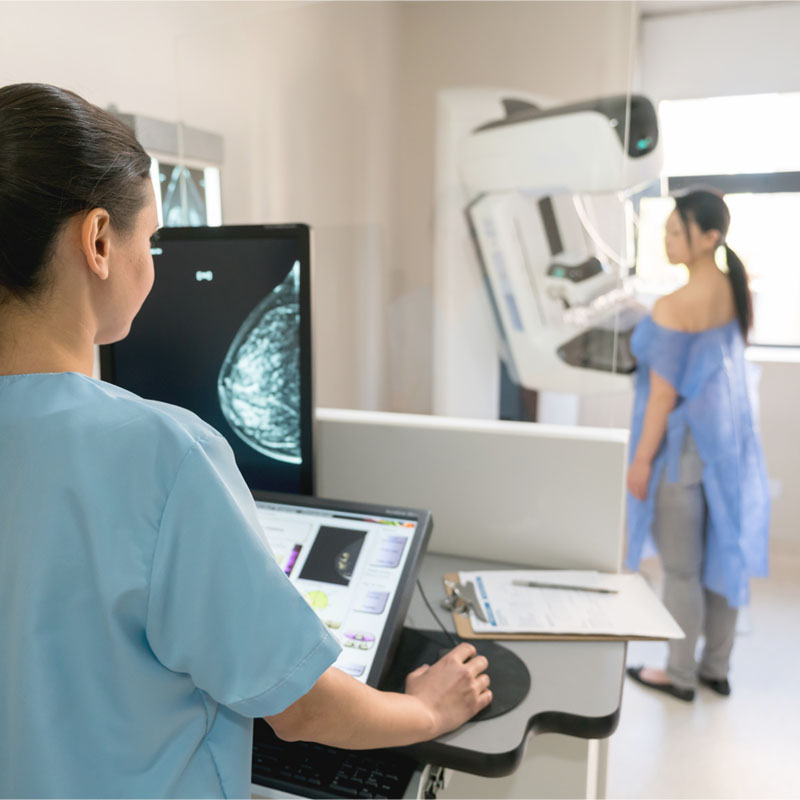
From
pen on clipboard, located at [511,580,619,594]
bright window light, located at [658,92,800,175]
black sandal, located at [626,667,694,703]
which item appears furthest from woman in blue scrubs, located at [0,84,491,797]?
bright window light, located at [658,92,800,175]

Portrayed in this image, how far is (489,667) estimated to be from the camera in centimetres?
94

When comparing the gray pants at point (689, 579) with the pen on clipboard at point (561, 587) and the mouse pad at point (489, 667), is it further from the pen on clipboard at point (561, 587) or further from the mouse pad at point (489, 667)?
the mouse pad at point (489, 667)

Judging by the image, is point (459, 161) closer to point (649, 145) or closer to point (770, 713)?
point (649, 145)

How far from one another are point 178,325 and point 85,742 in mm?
714

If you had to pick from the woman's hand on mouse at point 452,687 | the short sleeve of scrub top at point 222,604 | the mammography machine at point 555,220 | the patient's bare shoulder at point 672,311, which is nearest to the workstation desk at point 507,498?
the woman's hand on mouse at point 452,687

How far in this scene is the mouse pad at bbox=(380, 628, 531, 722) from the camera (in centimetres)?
87

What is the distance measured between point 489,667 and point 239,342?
61 centimetres

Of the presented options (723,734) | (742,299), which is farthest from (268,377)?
(723,734)

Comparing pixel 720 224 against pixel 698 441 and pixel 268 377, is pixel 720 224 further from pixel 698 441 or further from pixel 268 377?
pixel 268 377

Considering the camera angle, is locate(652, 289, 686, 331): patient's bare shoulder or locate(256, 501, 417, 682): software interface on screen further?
locate(652, 289, 686, 331): patient's bare shoulder

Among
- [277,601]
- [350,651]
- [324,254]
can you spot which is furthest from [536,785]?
[324,254]

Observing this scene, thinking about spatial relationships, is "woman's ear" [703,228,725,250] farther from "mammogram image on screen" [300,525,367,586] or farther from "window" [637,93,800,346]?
"mammogram image on screen" [300,525,367,586]

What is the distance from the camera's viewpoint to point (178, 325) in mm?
1162

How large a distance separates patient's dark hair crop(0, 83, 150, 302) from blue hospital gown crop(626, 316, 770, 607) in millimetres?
1797
